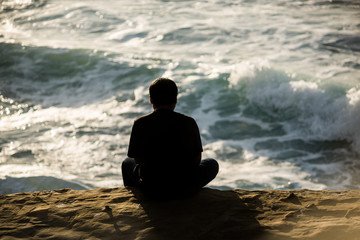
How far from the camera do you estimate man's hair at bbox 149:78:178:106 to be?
300 cm

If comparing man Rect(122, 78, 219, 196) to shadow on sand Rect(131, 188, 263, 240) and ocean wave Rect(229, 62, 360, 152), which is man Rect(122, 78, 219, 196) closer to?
shadow on sand Rect(131, 188, 263, 240)

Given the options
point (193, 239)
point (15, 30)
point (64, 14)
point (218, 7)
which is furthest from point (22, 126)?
point (218, 7)

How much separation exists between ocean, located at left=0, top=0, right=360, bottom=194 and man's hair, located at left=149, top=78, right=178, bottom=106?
3.26 m

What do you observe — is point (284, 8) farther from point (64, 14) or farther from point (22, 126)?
point (22, 126)

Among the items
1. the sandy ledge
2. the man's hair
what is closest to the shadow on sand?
A: the sandy ledge

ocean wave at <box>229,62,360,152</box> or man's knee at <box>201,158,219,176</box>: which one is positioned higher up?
man's knee at <box>201,158,219,176</box>

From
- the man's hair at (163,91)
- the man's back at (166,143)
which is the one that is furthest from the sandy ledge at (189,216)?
the man's hair at (163,91)

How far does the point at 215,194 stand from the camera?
11.2ft

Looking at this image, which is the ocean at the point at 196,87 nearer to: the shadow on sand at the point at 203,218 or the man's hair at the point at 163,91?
the shadow on sand at the point at 203,218

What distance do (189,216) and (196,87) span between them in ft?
23.0

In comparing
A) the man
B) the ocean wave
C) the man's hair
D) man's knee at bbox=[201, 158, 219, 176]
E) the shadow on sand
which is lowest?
the ocean wave

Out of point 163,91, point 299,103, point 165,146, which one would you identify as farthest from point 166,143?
point 299,103

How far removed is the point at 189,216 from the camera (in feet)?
9.96

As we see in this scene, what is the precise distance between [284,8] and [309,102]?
817 centimetres
